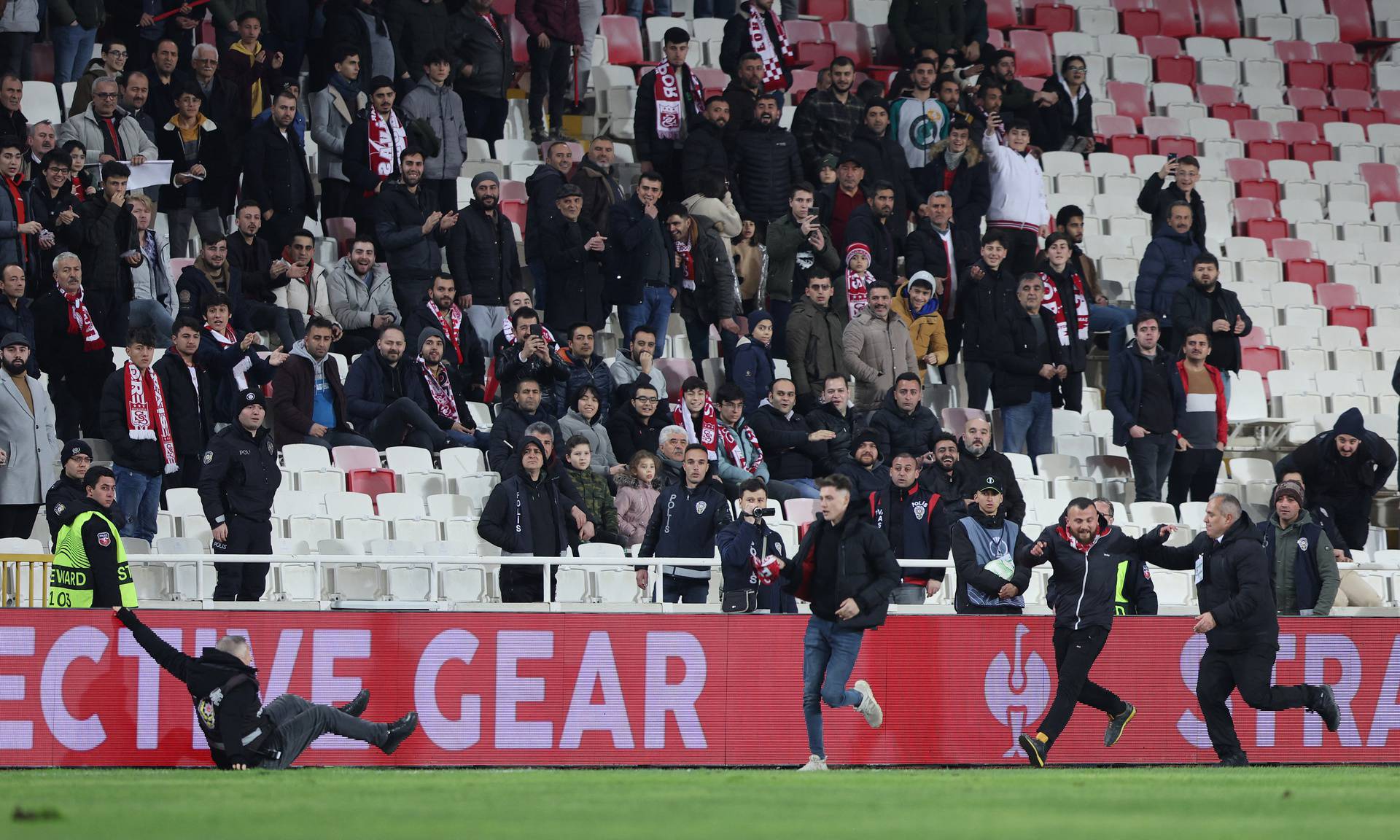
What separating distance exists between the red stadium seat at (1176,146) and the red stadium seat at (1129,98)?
1.85 feet

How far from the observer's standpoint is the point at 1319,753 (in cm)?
1389

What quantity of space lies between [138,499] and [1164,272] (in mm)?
10052

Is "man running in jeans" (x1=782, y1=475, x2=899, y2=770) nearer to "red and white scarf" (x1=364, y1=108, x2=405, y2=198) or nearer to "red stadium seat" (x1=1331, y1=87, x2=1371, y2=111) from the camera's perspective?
"red and white scarf" (x1=364, y1=108, x2=405, y2=198)

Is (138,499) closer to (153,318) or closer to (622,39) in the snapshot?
(153,318)

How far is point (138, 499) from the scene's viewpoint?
46.8 ft

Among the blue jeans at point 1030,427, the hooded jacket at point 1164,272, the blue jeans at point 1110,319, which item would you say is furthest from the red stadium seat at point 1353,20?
the blue jeans at point 1030,427

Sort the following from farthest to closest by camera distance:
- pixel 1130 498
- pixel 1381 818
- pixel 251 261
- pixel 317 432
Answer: pixel 1130 498
pixel 251 261
pixel 317 432
pixel 1381 818

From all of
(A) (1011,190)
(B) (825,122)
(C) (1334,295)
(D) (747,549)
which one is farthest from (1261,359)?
(D) (747,549)

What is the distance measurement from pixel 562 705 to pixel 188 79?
736cm

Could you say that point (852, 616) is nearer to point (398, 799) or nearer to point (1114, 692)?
point (1114, 692)

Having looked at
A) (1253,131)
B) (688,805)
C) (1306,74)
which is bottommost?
(688,805)

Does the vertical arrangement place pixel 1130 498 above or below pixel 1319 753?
above

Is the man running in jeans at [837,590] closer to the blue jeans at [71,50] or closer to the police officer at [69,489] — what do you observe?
the police officer at [69,489]

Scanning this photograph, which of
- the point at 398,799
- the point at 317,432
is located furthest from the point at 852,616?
the point at 317,432
